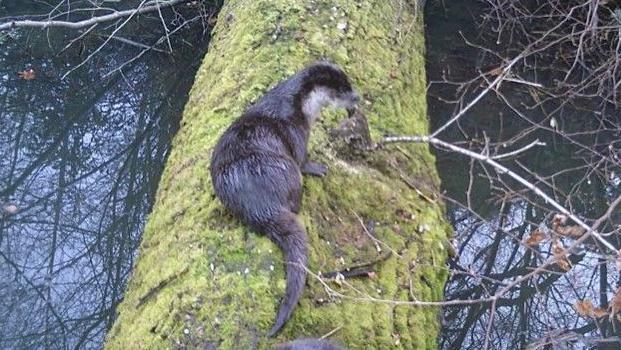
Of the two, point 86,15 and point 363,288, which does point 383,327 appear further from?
point 86,15

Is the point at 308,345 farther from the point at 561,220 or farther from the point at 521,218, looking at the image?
the point at 521,218

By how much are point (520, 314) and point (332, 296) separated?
215 centimetres

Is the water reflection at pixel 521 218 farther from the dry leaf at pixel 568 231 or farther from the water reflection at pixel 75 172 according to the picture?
the water reflection at pixel 75 172

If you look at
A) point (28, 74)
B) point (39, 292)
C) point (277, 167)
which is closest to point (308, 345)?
point (277, 167)

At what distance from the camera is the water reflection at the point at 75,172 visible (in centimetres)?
471

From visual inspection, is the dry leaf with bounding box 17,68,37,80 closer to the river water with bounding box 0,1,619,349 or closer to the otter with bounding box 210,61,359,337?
the river water with bounding box 0,1,619,349

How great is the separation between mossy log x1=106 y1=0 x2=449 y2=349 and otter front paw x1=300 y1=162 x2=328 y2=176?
0.18 ft

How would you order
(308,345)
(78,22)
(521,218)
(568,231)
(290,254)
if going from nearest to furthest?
(308,345), (290,254), (568,231), (521,218), (78,22)

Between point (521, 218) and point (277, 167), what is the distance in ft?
9.13

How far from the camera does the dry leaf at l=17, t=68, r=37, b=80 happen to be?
273 inches

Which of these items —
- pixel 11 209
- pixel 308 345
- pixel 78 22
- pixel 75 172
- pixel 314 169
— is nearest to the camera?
pixel 308 345

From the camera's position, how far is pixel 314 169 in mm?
2996

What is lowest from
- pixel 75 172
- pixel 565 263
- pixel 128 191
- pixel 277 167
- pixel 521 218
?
pixel 565 263

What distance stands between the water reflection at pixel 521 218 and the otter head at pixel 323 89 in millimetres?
602
